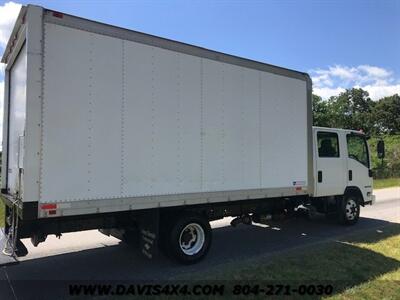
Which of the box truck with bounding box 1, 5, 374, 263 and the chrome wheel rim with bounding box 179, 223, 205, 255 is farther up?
the box truck with bounding box 1, 5, 374, 263

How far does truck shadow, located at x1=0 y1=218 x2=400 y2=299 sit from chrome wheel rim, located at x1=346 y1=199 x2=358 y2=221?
70cm

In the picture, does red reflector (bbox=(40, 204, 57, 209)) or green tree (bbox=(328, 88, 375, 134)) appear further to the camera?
green tree (bbox=(328, 88, 375, 134))

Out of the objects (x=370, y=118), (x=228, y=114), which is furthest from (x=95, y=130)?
(x=370, y=118)

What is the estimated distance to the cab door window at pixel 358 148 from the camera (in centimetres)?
1073

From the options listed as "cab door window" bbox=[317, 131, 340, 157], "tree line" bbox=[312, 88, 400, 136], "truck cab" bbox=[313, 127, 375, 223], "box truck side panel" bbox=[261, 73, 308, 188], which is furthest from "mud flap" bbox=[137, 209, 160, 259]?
"tree line" bbox=[312, 88, 400, 136]

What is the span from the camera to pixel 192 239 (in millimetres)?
7410

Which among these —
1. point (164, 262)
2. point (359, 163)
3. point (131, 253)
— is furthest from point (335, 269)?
point (359, 163)

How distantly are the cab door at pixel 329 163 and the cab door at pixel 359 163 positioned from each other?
0.26 m

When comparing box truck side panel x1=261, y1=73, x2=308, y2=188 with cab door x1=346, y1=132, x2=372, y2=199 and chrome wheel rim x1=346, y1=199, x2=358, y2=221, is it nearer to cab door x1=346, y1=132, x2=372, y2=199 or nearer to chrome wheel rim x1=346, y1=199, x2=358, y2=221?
cab door x1=346, y1=132, x2=372, y2=199

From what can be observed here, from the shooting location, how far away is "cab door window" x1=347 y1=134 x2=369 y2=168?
10734mm

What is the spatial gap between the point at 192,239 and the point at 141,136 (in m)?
2.14

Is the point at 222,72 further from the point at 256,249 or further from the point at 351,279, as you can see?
the point at 351,279

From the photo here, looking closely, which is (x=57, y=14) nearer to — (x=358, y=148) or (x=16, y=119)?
(x=16, y=119)

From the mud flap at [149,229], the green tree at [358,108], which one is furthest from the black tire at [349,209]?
the green tree at [358,108]
